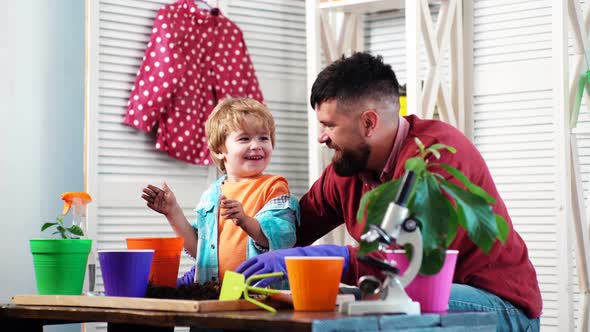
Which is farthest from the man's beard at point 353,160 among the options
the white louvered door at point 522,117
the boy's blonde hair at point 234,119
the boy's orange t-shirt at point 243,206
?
the white louvered door at point 522,117

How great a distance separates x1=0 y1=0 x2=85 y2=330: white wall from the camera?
11.6 feet

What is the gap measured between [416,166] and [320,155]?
7.75 ft

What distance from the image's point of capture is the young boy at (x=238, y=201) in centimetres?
219

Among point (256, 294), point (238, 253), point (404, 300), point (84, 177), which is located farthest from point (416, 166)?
point (84, 177)

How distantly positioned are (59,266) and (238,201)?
1.52 ft

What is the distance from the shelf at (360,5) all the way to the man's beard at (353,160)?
173cm

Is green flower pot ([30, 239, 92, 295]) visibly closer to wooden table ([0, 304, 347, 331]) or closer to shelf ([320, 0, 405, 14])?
wooden table ([0, 304, 347, 331])

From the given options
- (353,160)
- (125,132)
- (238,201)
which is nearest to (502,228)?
(353,160)

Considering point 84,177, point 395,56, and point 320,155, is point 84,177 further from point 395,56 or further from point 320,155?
point 395,56

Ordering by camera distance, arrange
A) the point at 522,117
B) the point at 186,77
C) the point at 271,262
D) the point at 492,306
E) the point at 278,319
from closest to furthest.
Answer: the point at 278,319 < the point at 271,262 < the point at 492,306 < the point at 522,117 < the point at 186,77

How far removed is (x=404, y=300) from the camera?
1426mm

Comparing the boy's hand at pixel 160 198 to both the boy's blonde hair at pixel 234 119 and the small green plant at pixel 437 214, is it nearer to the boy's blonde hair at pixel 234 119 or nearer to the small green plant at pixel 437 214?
the boy's blonde hair at pixel 234 119

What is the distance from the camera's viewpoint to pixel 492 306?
6.03ft

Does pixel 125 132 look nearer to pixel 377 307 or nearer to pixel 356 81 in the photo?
pixel 356 81
